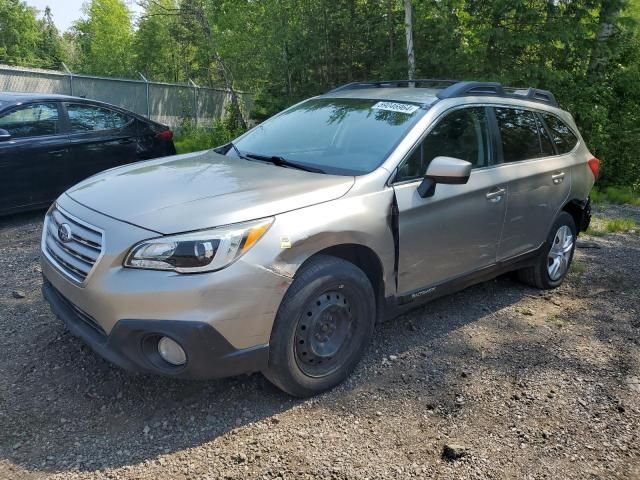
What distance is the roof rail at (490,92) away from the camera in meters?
4.16

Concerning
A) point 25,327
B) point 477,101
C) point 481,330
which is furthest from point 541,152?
point 25,327

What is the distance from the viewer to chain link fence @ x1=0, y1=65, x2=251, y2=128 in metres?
13.9

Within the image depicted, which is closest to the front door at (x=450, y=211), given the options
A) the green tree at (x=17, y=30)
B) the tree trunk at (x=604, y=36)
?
the tree trunk at (x=604, y=36)

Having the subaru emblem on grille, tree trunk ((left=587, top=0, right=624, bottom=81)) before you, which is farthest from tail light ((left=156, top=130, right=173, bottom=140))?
tree trunk ((left=587, top=0, right=624, bottom=81))

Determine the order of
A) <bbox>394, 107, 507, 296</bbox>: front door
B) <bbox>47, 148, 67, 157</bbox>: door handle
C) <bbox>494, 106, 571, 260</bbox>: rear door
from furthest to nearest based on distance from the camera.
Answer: <bbox>47, 148, 67, 157</bbox>: door handle, <bbox>494, 106, 571, 260</bbox>: rear door, <bbox>394, 107, 507, 296</bbox>: front door

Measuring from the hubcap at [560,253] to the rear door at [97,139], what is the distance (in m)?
5.40

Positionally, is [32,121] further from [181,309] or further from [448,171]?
[448,171]

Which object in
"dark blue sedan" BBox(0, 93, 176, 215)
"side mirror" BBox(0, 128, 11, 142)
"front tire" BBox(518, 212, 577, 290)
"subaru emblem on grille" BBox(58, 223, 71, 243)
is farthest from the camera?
"dark blue sedan" BBox(0, 93, 176, 215)

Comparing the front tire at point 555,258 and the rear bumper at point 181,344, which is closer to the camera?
the rear bumper at point 181,344

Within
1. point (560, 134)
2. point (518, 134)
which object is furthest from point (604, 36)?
point (518, 134)

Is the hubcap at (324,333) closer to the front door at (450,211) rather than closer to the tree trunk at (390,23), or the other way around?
the front door at (450,211)

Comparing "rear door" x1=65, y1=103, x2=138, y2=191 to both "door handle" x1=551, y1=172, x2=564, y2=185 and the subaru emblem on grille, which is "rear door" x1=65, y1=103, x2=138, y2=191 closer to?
the subaru emblem on grille

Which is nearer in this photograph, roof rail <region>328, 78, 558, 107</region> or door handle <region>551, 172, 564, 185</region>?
roof rail <region>328, 78, 558, 107</region>

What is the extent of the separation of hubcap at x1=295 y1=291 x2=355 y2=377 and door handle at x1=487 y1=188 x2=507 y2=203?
4.93 ft
